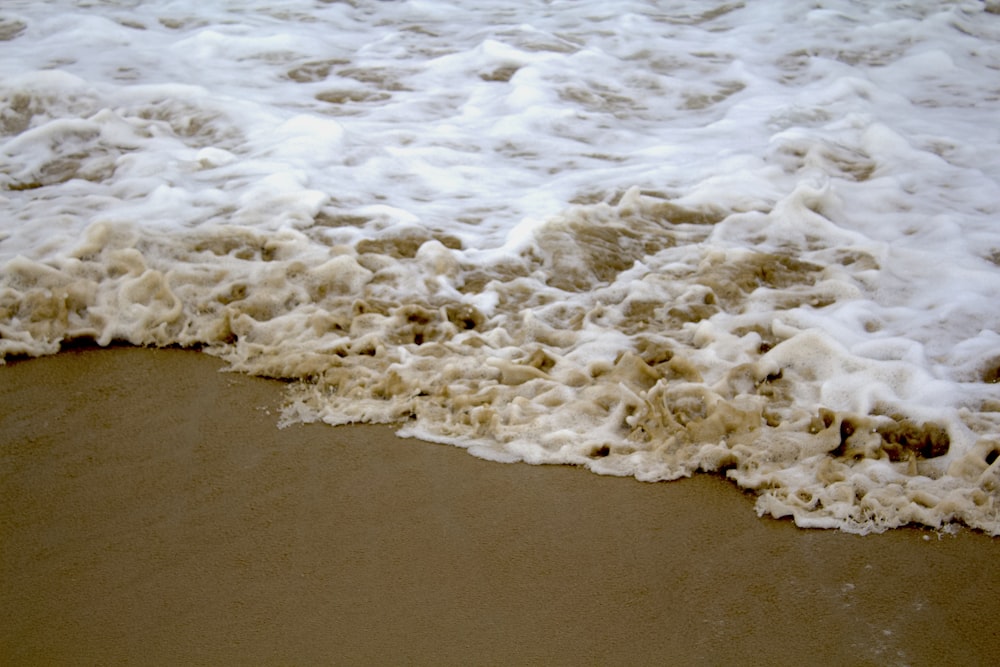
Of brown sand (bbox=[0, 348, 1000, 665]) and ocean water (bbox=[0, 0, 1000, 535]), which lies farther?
ocean water (bbox=[0, 0, 1000, 535])

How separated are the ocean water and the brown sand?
121 millimetres

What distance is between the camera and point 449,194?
4.08 meters

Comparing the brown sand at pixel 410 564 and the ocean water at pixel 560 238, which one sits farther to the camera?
the ocean water at pixel 560 238

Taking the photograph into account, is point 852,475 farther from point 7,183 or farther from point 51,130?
point 51,130

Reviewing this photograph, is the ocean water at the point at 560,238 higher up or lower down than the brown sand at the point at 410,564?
lower down

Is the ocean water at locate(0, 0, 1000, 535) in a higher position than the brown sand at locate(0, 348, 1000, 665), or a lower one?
lower

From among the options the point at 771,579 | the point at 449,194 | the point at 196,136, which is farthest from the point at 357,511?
the point at 196,136

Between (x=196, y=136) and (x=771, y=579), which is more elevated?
(x=771, y=579)

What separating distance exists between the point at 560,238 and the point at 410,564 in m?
1.77

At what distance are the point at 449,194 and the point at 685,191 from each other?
0.98 m

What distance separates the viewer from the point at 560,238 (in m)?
3.61

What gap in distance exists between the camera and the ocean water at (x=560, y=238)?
8.39ft

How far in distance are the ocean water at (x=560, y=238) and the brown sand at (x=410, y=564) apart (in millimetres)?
121

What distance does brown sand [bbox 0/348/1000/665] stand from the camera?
1897mm
